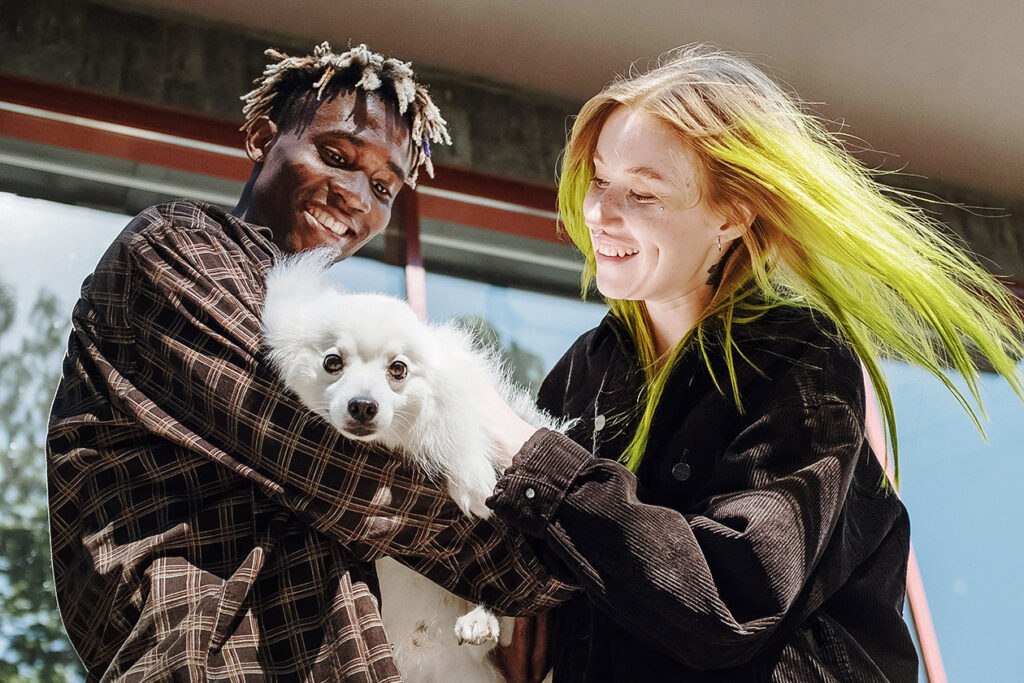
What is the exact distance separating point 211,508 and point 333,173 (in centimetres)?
83

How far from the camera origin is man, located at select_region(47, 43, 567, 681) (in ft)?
4.21

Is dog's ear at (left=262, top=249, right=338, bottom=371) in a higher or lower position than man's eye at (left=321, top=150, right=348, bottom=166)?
lower

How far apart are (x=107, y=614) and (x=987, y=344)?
4.43 feet

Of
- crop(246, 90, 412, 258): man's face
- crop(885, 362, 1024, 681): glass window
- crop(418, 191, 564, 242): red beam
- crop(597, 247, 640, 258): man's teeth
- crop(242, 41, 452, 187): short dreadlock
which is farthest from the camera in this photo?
crop(418, 191, 564, 242): red beam

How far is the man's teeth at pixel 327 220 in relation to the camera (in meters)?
1.92

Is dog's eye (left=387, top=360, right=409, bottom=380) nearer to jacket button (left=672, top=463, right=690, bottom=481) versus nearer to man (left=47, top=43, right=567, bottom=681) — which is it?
man (left=47, top=43, right=567, bottom=681)

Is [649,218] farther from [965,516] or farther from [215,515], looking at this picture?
[965,516]

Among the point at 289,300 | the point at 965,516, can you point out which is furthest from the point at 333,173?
the point at 965,516

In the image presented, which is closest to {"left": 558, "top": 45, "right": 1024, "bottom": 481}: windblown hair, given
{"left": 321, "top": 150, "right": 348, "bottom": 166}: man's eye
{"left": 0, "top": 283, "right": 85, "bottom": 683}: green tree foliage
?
{"left": 321, "top": 150, "right": 348, "bottom": 166}: man's eye

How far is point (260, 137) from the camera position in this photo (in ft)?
6.61

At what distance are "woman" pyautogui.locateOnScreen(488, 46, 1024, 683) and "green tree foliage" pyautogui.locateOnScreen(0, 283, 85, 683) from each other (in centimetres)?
115

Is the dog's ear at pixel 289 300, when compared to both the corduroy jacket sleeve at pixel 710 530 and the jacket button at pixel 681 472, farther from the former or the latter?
the jacket button at pixel 681 472

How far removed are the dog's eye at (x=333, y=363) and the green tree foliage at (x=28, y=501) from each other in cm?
110

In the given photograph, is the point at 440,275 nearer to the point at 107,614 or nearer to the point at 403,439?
the point at 403,439
